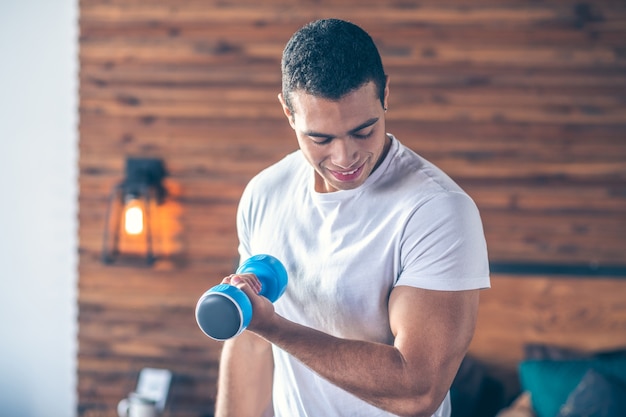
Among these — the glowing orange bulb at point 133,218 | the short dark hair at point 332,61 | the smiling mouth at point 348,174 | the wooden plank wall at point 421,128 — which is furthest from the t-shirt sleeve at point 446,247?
the glowing orange bulb at point 133,218

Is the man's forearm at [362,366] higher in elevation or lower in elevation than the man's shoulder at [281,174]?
lower

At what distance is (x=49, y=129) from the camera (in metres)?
3.61

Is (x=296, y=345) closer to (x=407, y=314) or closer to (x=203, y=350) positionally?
(x=407, y=314)

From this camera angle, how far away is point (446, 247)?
48.4 inches

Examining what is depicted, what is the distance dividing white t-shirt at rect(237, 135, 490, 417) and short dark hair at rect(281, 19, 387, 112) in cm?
19

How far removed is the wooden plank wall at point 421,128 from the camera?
322 cm

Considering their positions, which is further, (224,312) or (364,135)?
(364,135)

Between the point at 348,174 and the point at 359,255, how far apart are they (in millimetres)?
154

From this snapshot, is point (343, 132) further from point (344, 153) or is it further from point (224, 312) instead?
point (224, 312)

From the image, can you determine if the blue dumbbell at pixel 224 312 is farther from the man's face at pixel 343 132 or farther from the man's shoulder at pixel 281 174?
the man's shoulder at pixel 281 174

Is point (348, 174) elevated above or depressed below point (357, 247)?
above

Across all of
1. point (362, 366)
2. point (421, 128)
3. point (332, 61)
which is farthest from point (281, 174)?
point (421, 128)

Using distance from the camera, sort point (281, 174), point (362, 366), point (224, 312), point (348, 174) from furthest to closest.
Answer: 1. point (281, 174)
2. point (348, 174)
3. point (362, 366)
4. point (224, 312)

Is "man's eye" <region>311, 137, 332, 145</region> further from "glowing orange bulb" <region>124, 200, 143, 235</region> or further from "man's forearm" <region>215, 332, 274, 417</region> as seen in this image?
"glowing orange bulb" <region>124, 200, 143, 235</region>
